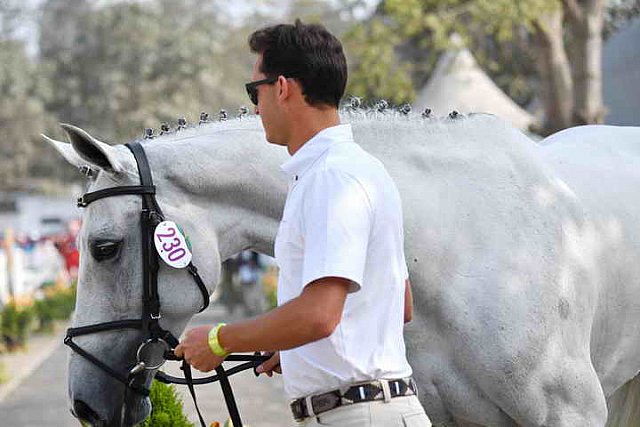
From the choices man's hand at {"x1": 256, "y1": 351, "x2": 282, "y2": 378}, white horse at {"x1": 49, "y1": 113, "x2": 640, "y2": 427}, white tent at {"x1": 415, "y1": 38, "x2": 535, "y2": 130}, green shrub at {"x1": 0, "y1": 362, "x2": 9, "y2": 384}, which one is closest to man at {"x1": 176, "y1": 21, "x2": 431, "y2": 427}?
man's hand at {"x1": 256, "y1": 351, "x2": 282, "y2": 378}

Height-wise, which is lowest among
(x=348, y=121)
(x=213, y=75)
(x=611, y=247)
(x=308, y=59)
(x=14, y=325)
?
(x=14, y=325)

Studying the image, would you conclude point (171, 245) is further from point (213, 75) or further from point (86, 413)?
point (213, 75)

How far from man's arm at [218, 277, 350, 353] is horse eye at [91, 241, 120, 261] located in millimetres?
1273

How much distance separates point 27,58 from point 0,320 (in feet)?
124

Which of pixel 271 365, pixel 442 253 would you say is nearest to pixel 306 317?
pixel 271 365

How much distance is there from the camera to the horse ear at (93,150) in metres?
3.86

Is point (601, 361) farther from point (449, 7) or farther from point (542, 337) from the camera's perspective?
point (449, 7)

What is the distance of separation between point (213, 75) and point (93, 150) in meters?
49.5

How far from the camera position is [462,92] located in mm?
16875

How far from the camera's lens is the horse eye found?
3970 mm

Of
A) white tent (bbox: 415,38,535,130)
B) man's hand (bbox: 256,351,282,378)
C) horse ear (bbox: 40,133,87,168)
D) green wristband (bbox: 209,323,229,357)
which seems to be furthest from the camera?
white tent (bbox: 415,38,535,130)

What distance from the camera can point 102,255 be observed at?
3.98 meters

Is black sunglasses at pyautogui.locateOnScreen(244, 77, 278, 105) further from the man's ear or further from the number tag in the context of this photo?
the number tag

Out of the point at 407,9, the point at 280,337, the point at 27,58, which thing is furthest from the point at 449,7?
the point at 27,58
